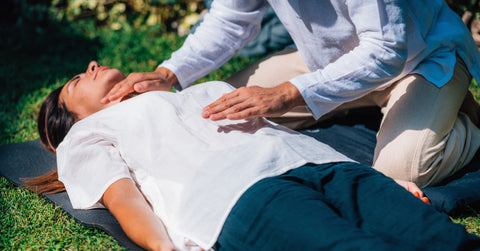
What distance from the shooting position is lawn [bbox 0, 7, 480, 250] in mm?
2174

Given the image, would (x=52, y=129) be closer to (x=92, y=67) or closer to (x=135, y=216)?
(x=92, y=67)

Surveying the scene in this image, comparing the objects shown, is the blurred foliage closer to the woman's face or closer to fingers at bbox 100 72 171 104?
fingers at bbox 100 72 171 104

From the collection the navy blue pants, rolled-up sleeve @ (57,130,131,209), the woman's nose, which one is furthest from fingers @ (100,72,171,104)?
the navy blue pants

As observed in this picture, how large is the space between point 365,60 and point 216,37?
1.06m

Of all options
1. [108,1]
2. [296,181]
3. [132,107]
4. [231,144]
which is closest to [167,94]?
[132,107]

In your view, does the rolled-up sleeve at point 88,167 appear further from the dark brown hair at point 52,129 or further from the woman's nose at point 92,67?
the woman's nose at point 92,67

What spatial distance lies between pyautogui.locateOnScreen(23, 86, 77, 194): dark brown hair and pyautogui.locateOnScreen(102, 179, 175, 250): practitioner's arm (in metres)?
0.57

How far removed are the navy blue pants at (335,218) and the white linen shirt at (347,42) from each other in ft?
1.54

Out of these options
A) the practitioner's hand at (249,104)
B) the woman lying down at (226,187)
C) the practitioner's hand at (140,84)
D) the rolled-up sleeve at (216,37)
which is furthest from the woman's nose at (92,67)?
the practitioner's hand at (249,104)

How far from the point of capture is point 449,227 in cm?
166

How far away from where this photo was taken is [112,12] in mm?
5582

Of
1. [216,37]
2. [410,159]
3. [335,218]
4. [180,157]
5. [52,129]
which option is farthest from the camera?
[216,37]

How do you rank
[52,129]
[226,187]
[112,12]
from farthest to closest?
[112,12], [52,129], [226,187]

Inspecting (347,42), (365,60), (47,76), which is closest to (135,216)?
(365,60)
